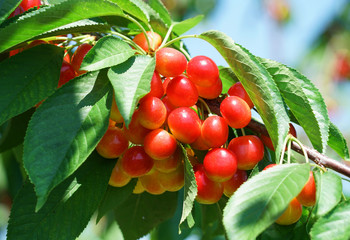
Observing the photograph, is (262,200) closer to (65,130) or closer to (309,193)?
(309,193)

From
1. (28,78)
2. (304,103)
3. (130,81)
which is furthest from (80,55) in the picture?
(304,103)

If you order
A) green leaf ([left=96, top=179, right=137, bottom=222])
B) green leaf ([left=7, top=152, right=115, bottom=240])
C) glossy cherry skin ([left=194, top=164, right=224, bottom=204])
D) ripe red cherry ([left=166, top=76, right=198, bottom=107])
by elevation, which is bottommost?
green leaf ([left=96, top=179, right=137, bottom=222])

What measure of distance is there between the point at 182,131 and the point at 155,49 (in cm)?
19

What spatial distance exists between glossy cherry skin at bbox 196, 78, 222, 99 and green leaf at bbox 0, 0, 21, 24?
1.24 feet

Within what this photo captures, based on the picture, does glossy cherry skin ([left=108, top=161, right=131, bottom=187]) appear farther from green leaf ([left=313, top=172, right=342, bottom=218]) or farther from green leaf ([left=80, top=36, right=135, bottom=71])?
green leaf ([left=313, top=172, right=342, bottom=218])

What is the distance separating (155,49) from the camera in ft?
2.89

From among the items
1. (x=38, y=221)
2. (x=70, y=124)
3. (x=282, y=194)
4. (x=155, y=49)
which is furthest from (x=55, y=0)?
(x=282, y=194)

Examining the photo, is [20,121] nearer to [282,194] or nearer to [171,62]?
[171,62]

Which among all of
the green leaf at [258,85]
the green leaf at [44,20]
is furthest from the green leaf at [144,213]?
the green leaf at [44,20]

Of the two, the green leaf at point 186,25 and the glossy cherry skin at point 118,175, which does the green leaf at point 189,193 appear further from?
the green leaf at point 186,25

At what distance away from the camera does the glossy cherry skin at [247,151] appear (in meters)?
0.82

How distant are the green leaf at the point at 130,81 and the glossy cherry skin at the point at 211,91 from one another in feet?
0.48

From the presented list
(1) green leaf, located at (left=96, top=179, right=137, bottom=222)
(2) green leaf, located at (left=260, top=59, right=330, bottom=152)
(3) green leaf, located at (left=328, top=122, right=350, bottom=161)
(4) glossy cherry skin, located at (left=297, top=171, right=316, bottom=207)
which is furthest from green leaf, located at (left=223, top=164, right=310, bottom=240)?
(1) green leaf, located at (left=96, top=179, right=137, bottom=222)

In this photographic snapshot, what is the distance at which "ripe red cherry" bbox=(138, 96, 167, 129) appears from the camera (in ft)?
2.50
